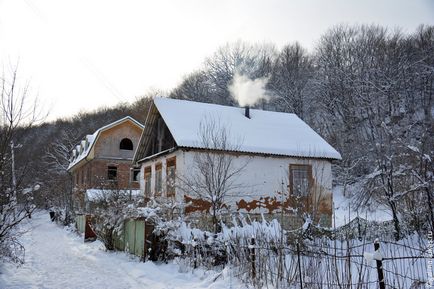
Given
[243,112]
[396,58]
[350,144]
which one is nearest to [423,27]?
[396,58]

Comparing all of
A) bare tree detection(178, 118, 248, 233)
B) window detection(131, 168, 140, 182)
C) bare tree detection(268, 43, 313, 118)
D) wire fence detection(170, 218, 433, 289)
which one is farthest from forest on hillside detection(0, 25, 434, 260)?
wire fence detection(170, 218, 433, 289)

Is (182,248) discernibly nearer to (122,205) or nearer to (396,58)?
(122,205)

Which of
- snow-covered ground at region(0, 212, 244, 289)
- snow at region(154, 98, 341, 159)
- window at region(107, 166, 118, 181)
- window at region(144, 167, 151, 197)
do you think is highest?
snow at region(154, 98, 341, 159)

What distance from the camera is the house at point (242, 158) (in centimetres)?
1680

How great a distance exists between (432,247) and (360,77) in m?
34.5

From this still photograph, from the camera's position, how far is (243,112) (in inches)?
868

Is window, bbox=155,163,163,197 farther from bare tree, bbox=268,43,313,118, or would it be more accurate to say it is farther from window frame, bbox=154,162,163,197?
bare tree, bbox=268,43,313,118

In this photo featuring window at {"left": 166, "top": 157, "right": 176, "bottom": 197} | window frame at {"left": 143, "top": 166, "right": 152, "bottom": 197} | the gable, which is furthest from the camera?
window frame at {"left": 143, "top": 166, "right": 152, "bottom": 197}

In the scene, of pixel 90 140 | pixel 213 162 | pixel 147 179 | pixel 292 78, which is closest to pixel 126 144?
pixel 90 140

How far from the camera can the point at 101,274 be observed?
1042cm

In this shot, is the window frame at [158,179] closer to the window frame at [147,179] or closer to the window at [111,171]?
the window frame at [147,179]

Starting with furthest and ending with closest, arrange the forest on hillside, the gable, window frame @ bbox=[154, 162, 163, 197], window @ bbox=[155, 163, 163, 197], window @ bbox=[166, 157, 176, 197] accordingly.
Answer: the forest on hillside
window @ bbox=[155, 163, 163, 197]
window frame @ bbox=[154, 162, 163, 197]
window @ bbox=[166, 157, 176, 197]
the gable

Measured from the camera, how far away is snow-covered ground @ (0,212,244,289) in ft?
29.5

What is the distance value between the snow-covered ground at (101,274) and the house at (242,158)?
172 inches
